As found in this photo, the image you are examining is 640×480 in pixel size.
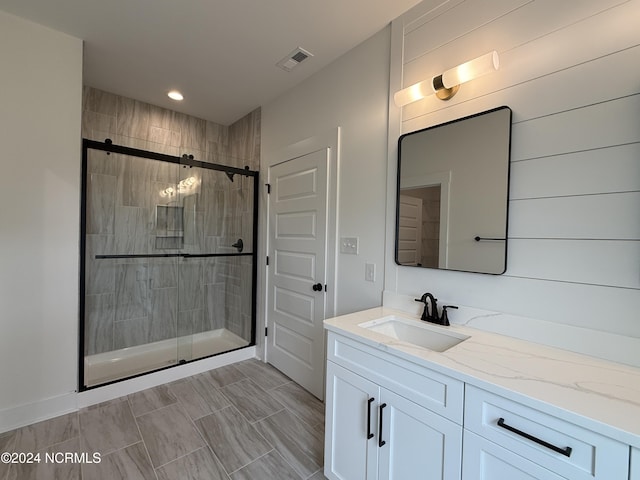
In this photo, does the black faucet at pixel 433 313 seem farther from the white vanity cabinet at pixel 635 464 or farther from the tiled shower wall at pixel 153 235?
the tiled shower wall at pixel 153 235

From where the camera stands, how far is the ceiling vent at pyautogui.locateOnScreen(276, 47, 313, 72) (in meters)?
2.25

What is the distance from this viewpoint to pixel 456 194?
160 centimetres

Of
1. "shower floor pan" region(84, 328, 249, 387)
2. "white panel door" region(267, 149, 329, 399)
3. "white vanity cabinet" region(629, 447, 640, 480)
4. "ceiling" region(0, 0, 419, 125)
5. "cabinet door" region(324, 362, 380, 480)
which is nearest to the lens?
"white vanity cabinet" region(629, 447, 640, 480)

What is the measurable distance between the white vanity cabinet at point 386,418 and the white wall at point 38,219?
2066 millimetres

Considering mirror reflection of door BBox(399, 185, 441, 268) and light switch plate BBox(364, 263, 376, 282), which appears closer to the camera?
mirror reflection of door BBox(399, 185, 441, 268)

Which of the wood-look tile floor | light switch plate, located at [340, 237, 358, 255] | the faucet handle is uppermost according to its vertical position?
light switch plate, located at [340, 237, 358, 255]

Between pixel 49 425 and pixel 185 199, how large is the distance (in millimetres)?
2062

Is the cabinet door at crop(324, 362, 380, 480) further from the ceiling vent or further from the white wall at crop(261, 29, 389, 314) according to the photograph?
the ceiling vent

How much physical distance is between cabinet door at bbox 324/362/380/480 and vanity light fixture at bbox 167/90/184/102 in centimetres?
304

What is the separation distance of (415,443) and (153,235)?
3.21 metres

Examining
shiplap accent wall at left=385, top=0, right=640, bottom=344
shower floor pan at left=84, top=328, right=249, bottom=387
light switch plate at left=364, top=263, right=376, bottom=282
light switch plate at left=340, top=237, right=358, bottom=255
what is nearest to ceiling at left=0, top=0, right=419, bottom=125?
shiplap accent wall at left=385, top=0, right=640, bottom=344

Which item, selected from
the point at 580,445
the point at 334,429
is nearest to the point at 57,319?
the point at 334,429

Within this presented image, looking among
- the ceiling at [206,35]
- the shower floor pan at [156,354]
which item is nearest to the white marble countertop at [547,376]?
the ceiling at [206,35]

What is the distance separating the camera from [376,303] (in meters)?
2.01
